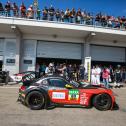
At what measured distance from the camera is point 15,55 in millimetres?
22953

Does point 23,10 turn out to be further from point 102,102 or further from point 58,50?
point 102,102

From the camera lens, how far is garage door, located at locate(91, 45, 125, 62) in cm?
2566

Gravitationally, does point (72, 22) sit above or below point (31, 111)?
above

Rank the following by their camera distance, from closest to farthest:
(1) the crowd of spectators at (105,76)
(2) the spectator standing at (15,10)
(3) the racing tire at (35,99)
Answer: (3) the racing tire at (35,99)
(1) the crowd of spectators at (105,76)
(2) the spectator standing at (15,10)

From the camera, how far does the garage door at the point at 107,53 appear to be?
1010 inches

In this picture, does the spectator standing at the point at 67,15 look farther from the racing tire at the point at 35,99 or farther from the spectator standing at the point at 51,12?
the racing tire at the point at 35,99

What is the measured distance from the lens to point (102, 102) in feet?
32.6

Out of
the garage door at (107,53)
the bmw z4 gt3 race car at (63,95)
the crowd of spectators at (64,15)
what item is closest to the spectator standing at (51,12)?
the crowd of spectators at (64,15)

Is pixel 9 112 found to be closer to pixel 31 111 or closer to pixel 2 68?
pixel 31 111

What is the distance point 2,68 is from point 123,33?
11.5 meters

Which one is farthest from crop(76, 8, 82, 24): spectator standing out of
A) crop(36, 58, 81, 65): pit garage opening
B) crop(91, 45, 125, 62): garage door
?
crop(36, 58, 81, 65): pit garage opening

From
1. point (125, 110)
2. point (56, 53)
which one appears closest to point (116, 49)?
point (56, 53)

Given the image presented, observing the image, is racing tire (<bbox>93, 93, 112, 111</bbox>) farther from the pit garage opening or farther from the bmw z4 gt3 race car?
the pit garage opening

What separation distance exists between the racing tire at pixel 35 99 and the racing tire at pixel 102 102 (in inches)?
81.5
